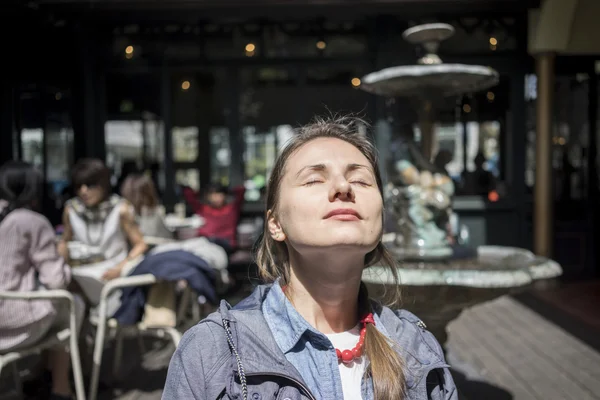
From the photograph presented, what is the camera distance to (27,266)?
347 cm

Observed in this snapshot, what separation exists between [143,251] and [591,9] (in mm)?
6446

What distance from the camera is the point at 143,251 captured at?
457cm

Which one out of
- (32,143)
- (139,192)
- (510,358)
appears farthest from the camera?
(32,143)

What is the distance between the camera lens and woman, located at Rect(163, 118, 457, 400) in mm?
1379

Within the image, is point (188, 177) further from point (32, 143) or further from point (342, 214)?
point (342, 214)

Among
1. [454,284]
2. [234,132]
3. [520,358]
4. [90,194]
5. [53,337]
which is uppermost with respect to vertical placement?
[234,132]

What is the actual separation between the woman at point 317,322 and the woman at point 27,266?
86.8 inches

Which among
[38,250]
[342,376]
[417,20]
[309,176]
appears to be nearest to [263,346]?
[342,376]

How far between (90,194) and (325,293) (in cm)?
332

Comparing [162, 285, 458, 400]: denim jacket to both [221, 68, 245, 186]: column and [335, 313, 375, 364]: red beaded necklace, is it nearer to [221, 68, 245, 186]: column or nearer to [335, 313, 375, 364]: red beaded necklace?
[335, 313, 375, 364]: red beaded necklace

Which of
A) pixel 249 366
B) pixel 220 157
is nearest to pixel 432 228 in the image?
pixel 249 366

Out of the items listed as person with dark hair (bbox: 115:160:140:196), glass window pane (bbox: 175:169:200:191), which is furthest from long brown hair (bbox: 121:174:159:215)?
person with dark hair (bbox: 115:160:140:196)

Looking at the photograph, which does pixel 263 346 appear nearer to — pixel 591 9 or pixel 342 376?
pixel 342 376

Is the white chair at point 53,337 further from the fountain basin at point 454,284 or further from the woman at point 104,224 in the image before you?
the fountain basin at point 454,284
